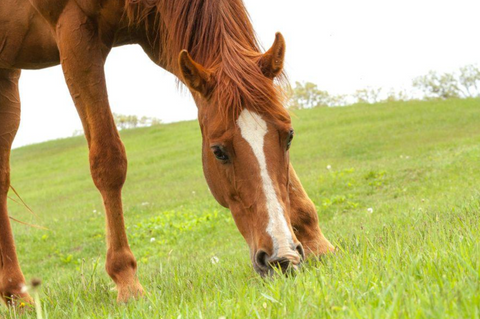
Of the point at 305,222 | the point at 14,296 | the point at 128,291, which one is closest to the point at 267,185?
the point at 305,222

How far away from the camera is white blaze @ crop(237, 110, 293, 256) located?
2729 millimetres

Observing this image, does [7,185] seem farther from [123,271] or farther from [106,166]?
[123,271]

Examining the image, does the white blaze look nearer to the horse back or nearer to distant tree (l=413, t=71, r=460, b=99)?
the horse back

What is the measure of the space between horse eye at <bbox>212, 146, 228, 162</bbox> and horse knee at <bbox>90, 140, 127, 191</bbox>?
1030mm

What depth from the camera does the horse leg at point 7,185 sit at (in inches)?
179

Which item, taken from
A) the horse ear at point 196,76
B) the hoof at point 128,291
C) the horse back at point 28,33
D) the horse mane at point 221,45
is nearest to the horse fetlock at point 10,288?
the hoof at point 128,291

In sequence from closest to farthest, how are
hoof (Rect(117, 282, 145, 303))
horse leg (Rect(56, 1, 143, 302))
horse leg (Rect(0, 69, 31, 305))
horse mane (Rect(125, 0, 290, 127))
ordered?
horse mane (Rect(125, 0, 290, 127)) < hoof (Rect(117, 282, 145, 303)) < horse leg (Rect(56, 1, 143, 302)) < horse leg (Rect(0, 69, 31, 305))

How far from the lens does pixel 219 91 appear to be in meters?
3.21

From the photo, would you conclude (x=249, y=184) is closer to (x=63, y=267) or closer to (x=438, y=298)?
(x=438, y=298)

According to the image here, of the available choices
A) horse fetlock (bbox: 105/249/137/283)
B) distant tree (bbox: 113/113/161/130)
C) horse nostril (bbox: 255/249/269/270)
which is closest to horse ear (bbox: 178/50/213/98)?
horse nostril (bbox: 255/249/269/270)

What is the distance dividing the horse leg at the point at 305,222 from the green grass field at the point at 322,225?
194 millimetres

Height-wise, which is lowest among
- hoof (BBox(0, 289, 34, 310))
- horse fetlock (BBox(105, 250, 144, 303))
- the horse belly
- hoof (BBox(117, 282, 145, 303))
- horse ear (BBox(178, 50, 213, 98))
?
hoof (BBox(0, 289, 34, 310))

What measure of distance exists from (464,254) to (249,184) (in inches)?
50.7

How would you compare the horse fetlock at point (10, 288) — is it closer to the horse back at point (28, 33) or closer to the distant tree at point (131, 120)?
the horse back at point (28, 33)
